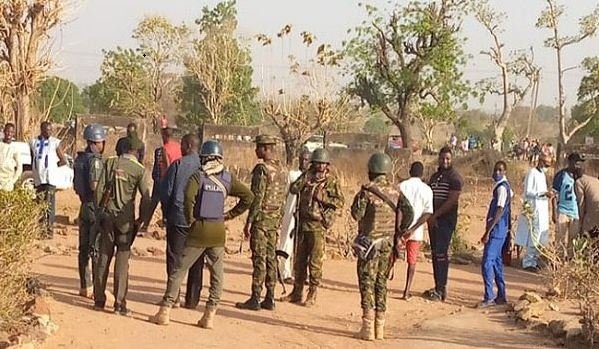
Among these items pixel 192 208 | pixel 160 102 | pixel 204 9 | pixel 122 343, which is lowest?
pixel 122 343

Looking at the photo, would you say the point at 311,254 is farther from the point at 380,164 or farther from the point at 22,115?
the point at 22,115

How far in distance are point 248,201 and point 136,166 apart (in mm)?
1045

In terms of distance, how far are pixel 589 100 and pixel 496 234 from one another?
125ft

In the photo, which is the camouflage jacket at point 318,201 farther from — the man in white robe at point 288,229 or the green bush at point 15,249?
the green bush at point 15,249

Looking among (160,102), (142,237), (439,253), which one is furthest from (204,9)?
(439,253)

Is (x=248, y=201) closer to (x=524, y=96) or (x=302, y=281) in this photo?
(x=302, y=281)

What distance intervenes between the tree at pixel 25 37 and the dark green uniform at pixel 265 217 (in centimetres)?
649

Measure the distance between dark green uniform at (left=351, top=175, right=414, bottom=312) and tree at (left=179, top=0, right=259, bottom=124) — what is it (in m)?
36.0

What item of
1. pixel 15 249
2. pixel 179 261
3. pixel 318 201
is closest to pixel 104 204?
pixel 179 261

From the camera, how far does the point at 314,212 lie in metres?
9.79

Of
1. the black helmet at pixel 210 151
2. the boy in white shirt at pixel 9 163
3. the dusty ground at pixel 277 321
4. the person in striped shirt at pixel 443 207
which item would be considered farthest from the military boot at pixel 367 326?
the boy in white shirt at pixel 9 163

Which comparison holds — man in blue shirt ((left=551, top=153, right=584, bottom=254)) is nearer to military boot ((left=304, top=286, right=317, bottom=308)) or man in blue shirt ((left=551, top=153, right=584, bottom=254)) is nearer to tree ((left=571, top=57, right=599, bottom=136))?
military boot ((left=304, top=286, right=317, bottom=308))

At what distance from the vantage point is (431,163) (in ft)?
95.6

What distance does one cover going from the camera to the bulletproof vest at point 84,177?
9164mm
